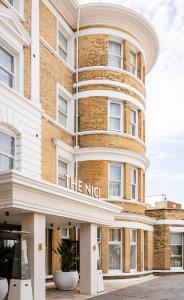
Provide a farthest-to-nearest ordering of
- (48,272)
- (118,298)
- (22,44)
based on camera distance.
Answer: (48,272), (22,44), (118,298)

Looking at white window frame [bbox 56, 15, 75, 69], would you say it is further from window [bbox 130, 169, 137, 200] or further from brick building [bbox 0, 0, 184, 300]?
window [bbox 130, 169, 137, 200]

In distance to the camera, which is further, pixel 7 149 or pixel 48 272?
pixel 48 272

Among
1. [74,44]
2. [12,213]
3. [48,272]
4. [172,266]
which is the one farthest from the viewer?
[172,266]

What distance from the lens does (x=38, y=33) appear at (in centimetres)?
1952

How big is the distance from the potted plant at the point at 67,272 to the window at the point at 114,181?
504 centimetres

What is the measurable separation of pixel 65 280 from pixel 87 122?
8506 millimetres

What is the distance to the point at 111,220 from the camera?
19625 mm

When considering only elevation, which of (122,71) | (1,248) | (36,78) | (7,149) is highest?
(122,71)

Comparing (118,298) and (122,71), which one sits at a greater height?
(122,71)

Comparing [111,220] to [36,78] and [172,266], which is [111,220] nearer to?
[36,78]

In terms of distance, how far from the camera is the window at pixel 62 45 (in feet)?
75.7

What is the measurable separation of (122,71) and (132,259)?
9789 mm

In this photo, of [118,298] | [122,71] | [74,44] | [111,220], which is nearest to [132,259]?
[111,220]

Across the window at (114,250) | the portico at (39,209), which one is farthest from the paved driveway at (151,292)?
the window at (114,250)
